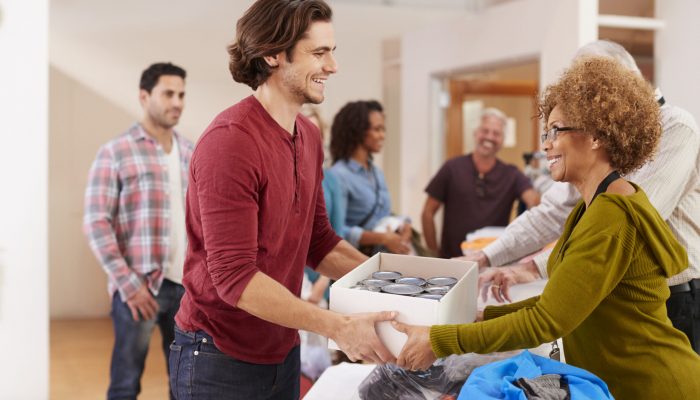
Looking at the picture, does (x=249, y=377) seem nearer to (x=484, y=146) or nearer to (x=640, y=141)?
(x=640, y=141)

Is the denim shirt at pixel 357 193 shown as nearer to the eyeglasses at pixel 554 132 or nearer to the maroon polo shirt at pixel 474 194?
the maroon polo shirt at pixel 474 194

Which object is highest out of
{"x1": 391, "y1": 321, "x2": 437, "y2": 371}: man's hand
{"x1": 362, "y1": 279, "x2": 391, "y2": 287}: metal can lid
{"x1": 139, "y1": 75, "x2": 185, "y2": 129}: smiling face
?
{"x1": 139, "y1": 75, "x2": 185, "y2": 129}: smiling face

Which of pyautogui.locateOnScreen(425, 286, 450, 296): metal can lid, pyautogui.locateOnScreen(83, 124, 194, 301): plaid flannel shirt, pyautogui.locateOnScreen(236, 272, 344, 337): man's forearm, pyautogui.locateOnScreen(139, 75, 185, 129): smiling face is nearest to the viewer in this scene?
pyautogui.locateOnScreen(236, 272, 344, 337): man's forearm

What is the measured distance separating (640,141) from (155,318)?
87.2 inches

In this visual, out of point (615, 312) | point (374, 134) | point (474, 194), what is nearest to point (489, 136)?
point (474, 194)

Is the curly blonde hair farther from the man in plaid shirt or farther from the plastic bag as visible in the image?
the man in plaid shirt

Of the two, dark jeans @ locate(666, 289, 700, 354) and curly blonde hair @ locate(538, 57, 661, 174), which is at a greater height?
curly blonde hair @ locate(538, 57, 661, 174)

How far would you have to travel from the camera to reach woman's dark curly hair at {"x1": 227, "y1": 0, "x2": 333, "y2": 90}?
1.54 m

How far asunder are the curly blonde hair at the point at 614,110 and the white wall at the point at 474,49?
7.99ft

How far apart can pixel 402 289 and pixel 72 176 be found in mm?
4949

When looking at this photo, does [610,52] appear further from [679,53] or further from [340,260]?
[679,53]

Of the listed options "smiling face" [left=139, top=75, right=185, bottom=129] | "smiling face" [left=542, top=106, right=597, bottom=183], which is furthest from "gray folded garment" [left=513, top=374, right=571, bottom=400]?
"smiling face" [left=139, top=75, right=185, bottom=129]

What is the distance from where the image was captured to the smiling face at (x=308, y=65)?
156 cm

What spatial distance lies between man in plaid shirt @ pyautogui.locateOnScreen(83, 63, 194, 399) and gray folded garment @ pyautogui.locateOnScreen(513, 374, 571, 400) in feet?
6.59
